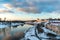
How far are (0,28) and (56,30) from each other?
157 cm

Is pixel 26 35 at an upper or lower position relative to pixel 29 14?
lower

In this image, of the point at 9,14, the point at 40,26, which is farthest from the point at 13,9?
the point at 40,26

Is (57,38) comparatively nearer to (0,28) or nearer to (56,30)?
(56,30)

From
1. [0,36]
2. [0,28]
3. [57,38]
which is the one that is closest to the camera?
[57,38]

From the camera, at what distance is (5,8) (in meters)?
4.74

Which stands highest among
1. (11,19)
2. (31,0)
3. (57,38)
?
(31,0)

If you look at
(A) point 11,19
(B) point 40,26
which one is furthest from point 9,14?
(B) point 40,26

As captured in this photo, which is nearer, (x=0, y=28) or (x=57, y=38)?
(x=57, y=38)

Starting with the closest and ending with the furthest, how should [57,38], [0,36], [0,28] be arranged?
[57,38]
[0,36]
[0,28]

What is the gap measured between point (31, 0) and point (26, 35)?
2.85 ft

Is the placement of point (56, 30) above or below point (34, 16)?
below

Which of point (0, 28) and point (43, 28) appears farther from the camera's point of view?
point (0, 28)

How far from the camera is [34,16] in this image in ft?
15.5

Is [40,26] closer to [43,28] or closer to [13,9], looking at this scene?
[43,28]
